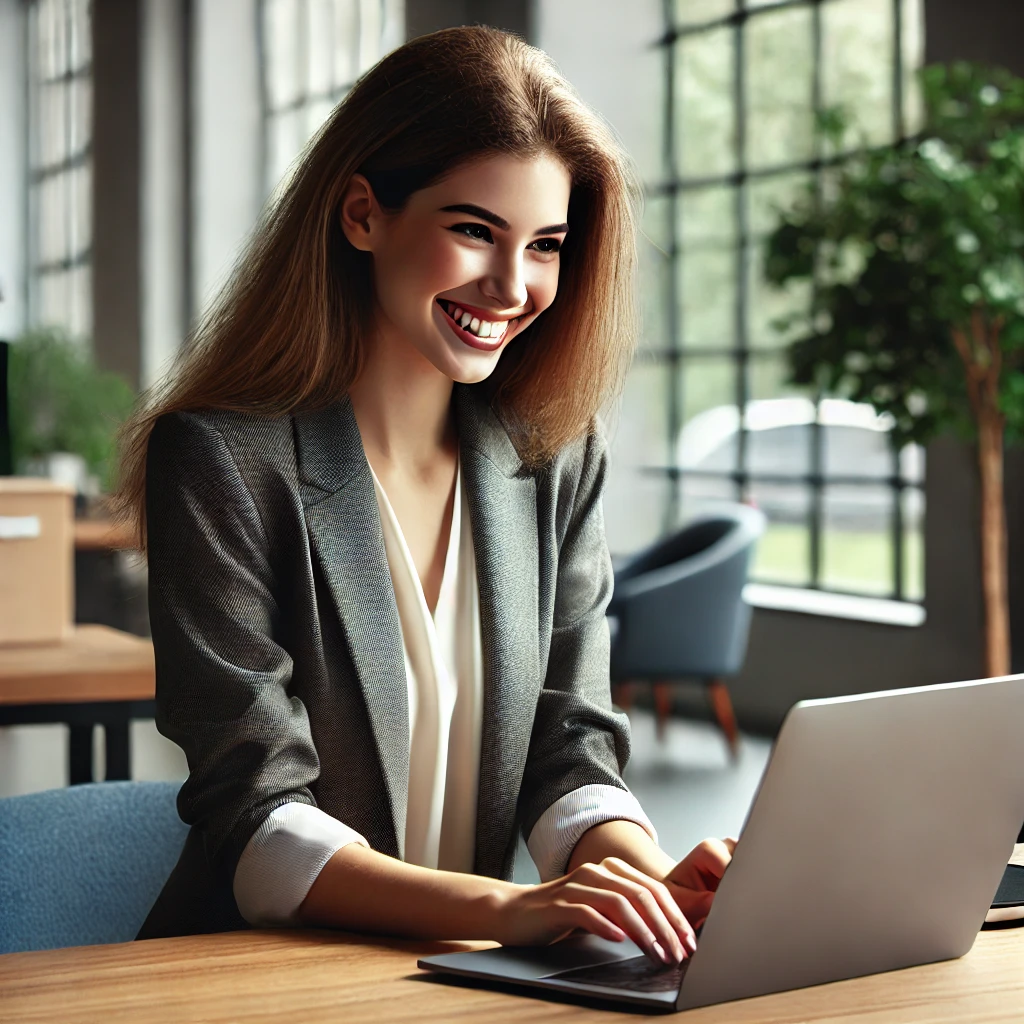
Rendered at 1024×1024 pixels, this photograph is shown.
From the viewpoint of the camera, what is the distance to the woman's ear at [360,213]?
1401 mm

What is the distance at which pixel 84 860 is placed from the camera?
5.00 ft

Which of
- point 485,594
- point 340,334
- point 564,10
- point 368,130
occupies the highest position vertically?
point 564,10

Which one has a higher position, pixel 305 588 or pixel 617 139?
pixel 617 139

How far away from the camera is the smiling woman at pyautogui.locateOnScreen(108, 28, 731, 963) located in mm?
1252

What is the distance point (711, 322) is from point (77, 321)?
6338mm

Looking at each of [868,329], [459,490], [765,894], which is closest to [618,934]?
[765,894]

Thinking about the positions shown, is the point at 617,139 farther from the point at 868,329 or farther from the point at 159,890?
the point at 868,329

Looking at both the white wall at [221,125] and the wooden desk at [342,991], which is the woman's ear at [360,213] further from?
the white wall at [221,125]

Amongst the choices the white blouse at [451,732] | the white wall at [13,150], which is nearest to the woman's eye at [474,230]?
the white blouse at [451,732]

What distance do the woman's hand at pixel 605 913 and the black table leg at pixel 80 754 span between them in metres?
1.60

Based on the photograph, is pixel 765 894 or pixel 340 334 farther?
pixel 340 334

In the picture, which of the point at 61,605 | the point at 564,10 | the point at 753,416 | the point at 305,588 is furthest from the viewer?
the point at 564,10

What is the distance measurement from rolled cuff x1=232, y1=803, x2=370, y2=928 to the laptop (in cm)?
18

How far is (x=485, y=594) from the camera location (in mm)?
1438
